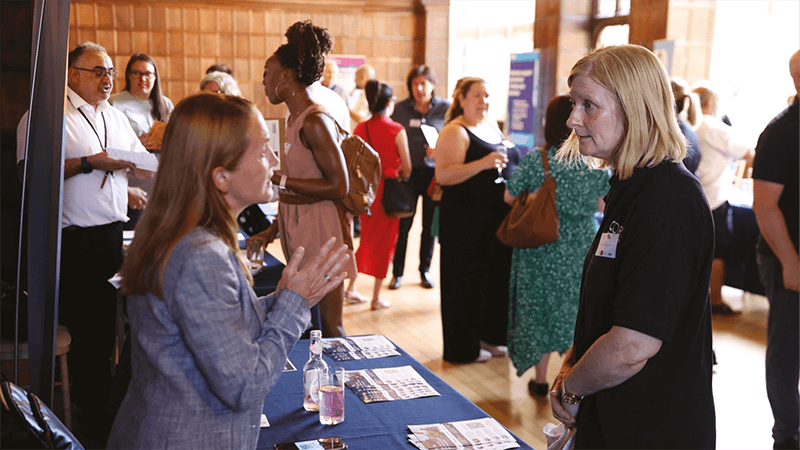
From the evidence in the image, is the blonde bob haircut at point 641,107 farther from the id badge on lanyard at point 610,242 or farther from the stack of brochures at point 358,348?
the stack of brochures at point 358,348


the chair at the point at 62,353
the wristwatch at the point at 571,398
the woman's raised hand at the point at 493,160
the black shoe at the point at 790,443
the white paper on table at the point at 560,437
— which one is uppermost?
the woman's raised hand at the point at 493,160

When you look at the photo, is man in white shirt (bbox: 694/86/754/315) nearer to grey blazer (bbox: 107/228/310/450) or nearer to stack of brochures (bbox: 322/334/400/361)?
stack of brochures (bbox: 322/334/400/361)

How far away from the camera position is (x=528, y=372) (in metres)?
4.31

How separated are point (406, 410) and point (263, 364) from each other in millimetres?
615

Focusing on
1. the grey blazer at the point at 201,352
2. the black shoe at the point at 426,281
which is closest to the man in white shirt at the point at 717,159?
the black shoe at the point at 426,281

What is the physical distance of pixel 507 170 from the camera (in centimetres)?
436

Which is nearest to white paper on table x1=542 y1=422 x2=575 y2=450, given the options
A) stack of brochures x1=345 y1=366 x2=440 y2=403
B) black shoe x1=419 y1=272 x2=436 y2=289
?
stack of brochures x1=345 y1=366 x2=440 y2=403

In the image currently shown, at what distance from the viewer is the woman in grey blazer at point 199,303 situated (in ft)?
4.10

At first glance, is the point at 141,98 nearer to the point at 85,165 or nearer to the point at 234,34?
the point at 85,165

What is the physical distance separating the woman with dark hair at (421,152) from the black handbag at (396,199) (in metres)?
0.70

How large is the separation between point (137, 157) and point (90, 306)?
76 centimetres

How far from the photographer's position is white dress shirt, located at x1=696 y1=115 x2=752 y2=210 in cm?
507

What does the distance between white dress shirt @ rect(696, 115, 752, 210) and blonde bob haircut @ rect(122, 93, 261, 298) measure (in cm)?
455

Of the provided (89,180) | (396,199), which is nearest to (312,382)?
(89,180)
